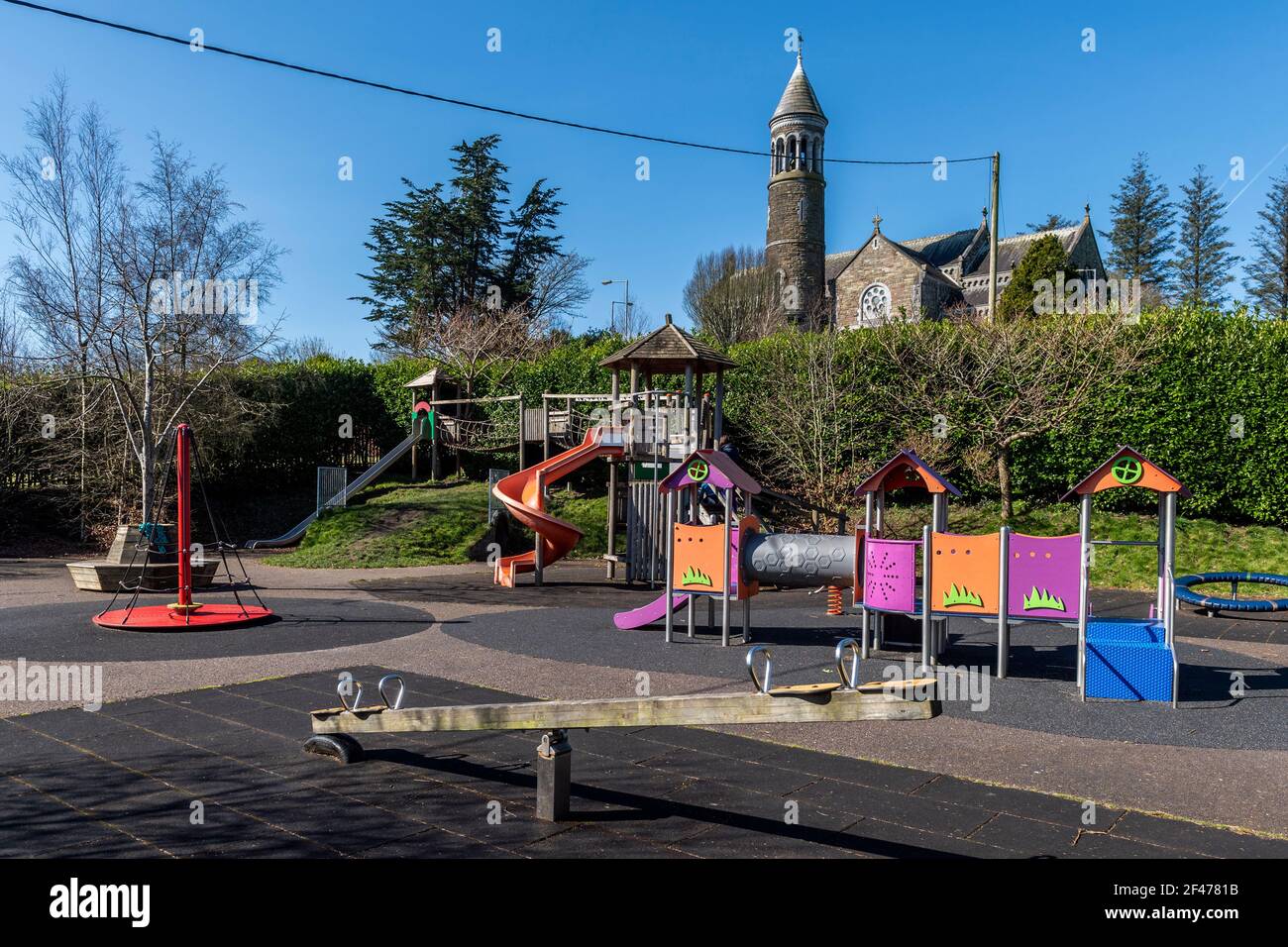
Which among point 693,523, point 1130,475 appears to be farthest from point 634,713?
point 693,523

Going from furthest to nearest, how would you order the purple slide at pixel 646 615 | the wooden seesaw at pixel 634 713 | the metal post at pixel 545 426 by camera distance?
the metal post at pixel 545 426
the purple slide at pixel 646 615
the wooden seesaw at pixel 634 713

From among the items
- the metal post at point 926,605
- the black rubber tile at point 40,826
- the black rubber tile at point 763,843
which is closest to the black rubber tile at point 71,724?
the black rubber tile at point 40,826

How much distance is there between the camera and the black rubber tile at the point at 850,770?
18.0 ft

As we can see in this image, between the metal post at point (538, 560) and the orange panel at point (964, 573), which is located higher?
the orange panel at point (964, 573)

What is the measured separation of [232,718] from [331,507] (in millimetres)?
17188

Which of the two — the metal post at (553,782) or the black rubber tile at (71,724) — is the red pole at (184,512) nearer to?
the black rubber tile at (71,724)

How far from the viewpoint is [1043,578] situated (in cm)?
895

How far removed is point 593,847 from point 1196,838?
3148 mm

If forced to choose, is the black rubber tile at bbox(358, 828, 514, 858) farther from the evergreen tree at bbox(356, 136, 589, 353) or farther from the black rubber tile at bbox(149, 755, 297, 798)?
the evergreen tree at bbox(356, 136, 589, 353)

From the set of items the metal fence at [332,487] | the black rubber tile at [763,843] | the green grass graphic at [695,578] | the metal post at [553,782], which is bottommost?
the black rubber tile at [763,843]

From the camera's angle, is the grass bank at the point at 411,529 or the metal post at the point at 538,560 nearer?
the metal post at the point at 538,560

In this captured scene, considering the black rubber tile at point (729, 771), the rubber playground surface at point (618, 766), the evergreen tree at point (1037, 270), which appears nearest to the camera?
the rubber playground surface at point (618, 766)

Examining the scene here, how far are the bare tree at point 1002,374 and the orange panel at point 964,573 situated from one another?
11.4m
